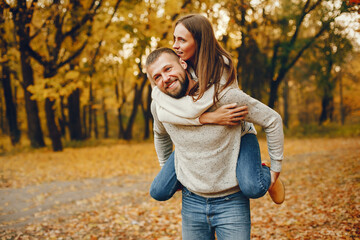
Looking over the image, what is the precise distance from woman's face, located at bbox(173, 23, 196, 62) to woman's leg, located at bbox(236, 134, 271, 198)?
2.00 ft

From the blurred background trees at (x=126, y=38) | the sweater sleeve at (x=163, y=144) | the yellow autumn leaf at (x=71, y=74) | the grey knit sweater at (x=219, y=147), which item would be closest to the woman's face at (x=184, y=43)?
the grey knit sweater at (x=219, y=147)

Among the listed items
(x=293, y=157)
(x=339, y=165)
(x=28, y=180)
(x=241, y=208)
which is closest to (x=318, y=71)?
(x=293, y=157)

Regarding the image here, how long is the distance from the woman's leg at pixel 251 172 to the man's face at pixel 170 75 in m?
0.49

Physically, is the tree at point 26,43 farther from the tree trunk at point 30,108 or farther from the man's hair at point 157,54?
the man's hair at point 157,54

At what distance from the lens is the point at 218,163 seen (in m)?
1.79

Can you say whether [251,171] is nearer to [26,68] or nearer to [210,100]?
[210,100]

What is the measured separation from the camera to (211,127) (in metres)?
1.76

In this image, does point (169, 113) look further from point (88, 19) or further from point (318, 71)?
point (318, 71)

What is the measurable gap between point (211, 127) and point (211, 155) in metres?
0.17

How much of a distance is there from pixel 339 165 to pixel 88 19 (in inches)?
425

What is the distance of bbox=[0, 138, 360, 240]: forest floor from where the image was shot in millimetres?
4891

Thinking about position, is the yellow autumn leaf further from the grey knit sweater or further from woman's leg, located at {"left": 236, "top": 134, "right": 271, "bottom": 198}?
woman's leg, located at {"left": 236, "top": 134, "right": 271, "bottom": 198}

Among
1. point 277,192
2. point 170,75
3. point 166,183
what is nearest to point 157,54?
point 170,75

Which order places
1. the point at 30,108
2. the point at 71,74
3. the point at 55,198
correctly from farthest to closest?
1. the point at 30,108
2. the point at 71,74
3. the point at 55,198
